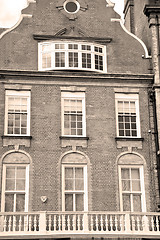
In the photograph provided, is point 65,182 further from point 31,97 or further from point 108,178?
point 31,97

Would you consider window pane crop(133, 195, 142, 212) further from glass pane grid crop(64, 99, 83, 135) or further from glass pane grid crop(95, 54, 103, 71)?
glass pane grid crop(95, 54, 103, 71)

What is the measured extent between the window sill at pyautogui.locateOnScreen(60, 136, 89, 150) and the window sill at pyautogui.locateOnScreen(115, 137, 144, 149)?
1.60 meters

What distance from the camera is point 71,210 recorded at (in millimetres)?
21578

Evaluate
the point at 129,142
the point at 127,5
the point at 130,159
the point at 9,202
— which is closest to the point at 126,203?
the point at 130,159

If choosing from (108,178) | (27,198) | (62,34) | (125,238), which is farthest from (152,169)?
(62,34)

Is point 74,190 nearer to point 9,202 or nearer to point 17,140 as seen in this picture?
point 9,202

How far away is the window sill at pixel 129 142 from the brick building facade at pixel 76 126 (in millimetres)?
49

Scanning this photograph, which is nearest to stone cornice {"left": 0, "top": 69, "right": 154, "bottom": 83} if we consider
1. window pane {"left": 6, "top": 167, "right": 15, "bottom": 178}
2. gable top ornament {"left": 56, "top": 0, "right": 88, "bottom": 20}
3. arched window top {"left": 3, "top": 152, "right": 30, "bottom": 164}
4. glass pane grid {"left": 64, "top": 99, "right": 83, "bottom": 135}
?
glass pane grid {"left": 64, "top": 99, "right": 83, "bottom": 135}

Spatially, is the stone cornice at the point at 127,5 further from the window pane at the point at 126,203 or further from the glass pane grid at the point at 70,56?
the window pane at the point at 126,203

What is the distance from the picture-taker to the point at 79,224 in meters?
19.9

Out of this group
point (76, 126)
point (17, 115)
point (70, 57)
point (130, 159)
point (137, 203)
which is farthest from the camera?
point (70, 57)

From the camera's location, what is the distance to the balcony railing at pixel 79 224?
19703 mm

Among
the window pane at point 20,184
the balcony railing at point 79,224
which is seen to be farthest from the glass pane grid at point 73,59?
the balcony railing at point 79,224

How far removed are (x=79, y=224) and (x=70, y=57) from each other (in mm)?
8574
